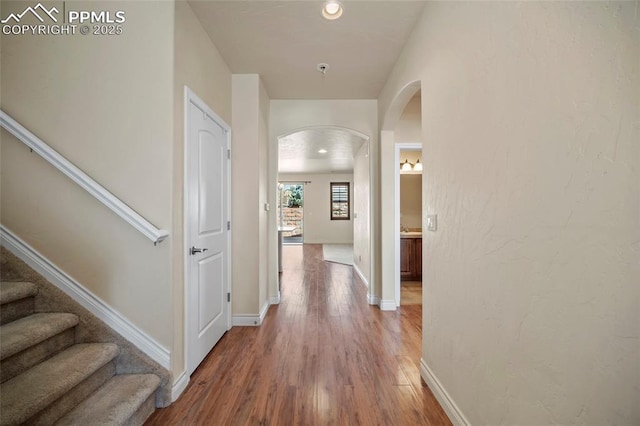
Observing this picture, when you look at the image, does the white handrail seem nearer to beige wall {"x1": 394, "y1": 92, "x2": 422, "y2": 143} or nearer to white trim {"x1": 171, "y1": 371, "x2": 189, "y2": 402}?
white trim {"x1": 171, "y1": 371, "x2": 189, "y2": 402}

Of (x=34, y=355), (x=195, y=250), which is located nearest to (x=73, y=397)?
(x=34, y=355)

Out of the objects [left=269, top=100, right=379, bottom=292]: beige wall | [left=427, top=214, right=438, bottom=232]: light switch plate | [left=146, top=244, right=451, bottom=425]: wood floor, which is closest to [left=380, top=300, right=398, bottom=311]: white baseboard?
[left=146, top=244, right=451, bottom=425]: wood floor

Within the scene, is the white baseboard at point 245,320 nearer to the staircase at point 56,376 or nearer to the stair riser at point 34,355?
the staircase at point 56,376

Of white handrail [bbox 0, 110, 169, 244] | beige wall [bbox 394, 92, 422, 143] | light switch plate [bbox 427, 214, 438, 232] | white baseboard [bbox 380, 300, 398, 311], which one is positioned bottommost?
Result: white baseboard [bbox 380, 300, 398, 311]

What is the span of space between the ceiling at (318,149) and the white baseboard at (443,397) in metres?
2.99

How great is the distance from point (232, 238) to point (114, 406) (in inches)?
65.3

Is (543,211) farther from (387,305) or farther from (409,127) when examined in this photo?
(409,127)

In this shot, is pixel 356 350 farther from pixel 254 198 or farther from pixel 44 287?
pixel 44 287

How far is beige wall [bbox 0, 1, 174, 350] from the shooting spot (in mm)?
1684

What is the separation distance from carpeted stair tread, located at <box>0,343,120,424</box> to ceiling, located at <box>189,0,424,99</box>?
242 cm

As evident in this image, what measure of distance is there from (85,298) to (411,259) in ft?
14.0

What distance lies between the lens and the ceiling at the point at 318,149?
4.87 meters

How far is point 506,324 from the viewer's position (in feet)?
3.65

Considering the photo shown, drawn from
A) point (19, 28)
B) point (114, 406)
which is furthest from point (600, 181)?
point (19, 28)
